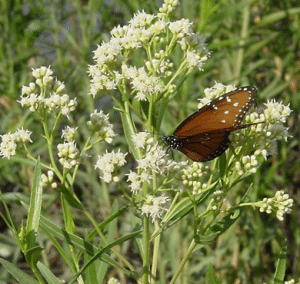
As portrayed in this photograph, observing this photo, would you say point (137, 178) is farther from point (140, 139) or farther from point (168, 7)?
point (168, 7)

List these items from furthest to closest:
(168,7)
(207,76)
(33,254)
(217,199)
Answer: (207,76)
(168,7)
(217,199)
(33,254)

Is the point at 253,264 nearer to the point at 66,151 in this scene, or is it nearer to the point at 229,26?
the point at 229,26

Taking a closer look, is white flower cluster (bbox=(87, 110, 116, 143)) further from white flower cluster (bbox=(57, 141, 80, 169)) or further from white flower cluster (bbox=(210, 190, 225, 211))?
white flower cluster (bbox=(210, 190, 225, 211))

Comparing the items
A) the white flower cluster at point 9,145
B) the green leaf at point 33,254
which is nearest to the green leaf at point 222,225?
the green leaf at point 33,254

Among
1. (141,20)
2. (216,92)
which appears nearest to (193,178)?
(216,92)

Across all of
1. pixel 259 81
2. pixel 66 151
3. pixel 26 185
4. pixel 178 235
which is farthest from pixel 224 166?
pixel 259 81
